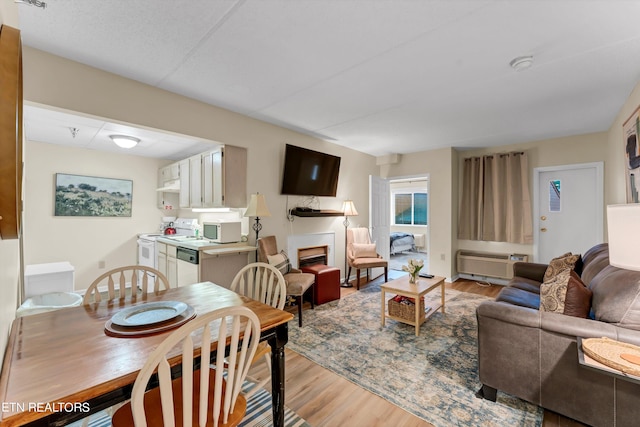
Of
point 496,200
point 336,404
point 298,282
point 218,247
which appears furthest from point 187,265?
point 496,200

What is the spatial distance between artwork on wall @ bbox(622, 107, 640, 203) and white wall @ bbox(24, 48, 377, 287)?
3467 mm

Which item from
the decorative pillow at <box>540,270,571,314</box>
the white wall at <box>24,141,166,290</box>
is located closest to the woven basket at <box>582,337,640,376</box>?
the decorative pillow at <box>540,270,571,314</box>

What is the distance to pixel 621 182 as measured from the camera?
10.0ft

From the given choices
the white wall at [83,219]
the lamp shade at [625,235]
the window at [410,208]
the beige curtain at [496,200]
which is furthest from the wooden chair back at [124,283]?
the window at [410,208]

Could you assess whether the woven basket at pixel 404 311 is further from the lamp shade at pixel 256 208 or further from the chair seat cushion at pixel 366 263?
the lamp shade at pixel 256 208

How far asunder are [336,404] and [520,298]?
6.36ft

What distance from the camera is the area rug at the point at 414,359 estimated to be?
1.76 meters

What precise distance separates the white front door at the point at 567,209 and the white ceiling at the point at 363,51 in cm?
→ 125

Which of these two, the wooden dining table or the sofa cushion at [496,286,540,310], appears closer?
the wooden dining table

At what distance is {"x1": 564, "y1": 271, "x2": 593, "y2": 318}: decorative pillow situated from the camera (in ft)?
5.66

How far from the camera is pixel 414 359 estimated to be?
93.0 inches

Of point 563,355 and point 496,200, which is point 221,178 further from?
point 496,200

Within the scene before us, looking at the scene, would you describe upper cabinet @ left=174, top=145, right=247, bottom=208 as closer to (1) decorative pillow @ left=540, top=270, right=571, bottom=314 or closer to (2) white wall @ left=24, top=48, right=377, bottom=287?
(2) white wall @ left=24, top=48, right=377, bottom=287

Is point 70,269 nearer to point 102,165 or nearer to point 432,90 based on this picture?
point 102,165
